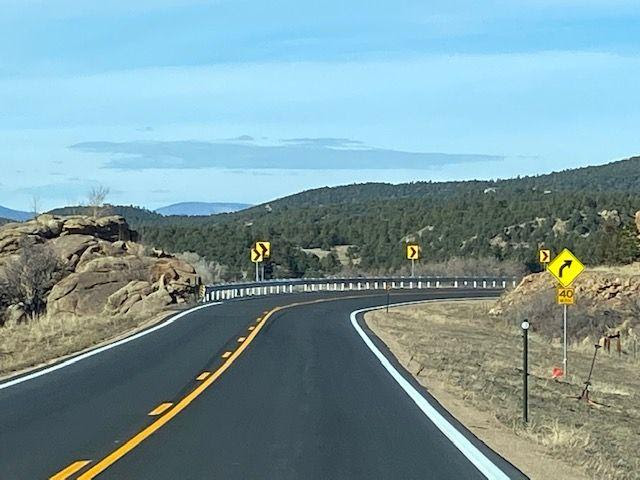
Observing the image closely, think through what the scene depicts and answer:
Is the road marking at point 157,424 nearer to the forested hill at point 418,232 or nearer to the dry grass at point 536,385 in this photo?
the dry grass at point 536,385

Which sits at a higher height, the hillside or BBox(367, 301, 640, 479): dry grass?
the hillside

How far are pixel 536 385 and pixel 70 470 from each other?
53.3ft

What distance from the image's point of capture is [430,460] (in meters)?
11.1

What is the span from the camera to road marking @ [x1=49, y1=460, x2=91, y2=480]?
32.7ft

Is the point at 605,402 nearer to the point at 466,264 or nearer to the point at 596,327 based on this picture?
the point at 596,327

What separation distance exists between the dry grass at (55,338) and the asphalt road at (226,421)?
1.23 m

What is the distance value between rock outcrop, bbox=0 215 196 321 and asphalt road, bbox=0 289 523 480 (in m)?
17.9

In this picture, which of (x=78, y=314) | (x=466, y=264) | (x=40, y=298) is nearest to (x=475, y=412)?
(x=78, y=314)

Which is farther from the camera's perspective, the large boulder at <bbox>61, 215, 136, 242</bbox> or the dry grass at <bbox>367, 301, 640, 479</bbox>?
the large boulder at <bbox>61, 215, 136, 242</bbox>

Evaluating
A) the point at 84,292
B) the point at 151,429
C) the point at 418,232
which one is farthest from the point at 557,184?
the point at 151,429

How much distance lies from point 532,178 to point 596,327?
14080 centimetres

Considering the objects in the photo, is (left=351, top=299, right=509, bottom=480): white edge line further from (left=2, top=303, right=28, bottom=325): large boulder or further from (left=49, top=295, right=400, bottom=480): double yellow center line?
(left=2, top=303, right=28, bottom=325): large boulder

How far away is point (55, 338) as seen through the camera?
94.9ft

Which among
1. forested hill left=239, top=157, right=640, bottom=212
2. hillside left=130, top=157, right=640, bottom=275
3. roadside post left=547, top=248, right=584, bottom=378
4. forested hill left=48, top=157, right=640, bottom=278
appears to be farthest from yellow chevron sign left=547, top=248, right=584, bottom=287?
forested hill left=239, top=157, right=640, bottom=212
